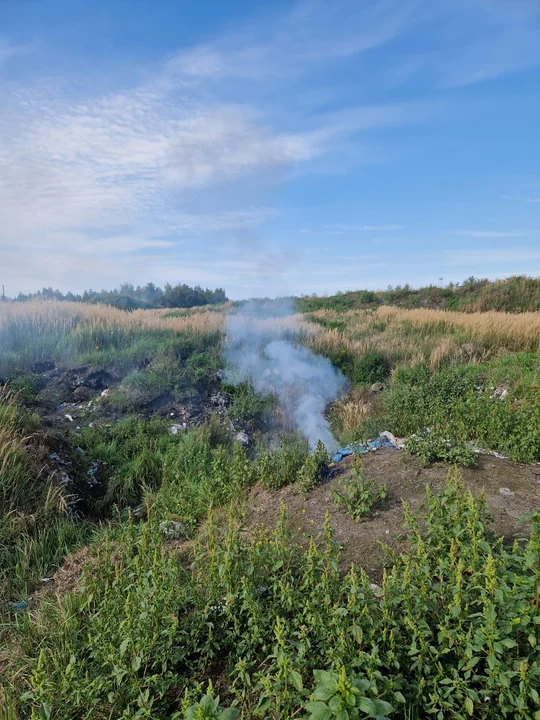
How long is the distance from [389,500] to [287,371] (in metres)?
6.44

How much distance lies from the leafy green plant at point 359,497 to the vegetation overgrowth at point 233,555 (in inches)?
1.3

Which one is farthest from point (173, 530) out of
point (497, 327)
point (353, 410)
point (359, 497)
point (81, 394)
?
point (497, 327)

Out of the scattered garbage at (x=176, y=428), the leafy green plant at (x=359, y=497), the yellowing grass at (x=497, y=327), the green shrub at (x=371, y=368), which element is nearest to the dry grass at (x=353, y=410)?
the green shrub at (x=371, y=368)

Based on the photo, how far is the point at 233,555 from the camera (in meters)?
3.00

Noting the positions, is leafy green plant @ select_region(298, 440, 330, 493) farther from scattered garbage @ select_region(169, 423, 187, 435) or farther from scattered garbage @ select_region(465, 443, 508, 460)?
scattered garbage @ select_region(169, 423, 187, 435)

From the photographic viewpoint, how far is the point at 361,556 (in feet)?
11.7

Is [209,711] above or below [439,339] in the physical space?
below

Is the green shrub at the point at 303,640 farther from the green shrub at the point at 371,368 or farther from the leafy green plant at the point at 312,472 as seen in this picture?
the green shrub at the point at 371,368

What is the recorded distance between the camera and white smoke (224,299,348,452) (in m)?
9.28

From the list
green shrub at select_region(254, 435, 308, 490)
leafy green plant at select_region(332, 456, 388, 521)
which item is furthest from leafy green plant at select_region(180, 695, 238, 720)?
green shrub at select_region(254, 435, 308, 490)

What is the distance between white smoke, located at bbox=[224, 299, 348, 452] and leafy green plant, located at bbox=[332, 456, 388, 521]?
3232 millimetres

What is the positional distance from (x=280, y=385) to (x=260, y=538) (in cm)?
698

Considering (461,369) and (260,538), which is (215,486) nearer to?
(260,538)

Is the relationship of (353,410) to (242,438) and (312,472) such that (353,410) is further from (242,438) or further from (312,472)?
(312,472)
